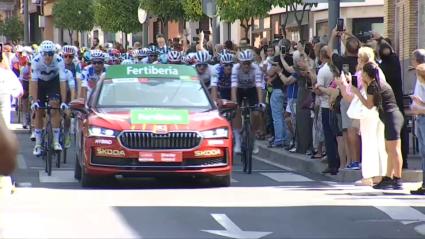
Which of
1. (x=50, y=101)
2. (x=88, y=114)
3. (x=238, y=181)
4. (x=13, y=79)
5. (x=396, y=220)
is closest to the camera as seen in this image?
(x=396, y=220)

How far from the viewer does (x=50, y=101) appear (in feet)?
54.5

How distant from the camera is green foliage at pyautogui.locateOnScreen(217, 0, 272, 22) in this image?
109ft

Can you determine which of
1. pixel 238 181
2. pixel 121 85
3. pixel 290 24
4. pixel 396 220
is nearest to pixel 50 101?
pixel 121 85

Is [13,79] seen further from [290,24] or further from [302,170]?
[290,24]

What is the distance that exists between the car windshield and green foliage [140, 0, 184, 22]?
24936 mm

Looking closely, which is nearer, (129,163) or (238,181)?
(129,163)

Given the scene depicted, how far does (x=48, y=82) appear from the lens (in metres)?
16.9

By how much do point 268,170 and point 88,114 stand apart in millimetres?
3949

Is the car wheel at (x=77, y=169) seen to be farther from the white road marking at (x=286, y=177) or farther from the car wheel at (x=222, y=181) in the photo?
the white road marking at (x=286, y=177)

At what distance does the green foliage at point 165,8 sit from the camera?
39688mm

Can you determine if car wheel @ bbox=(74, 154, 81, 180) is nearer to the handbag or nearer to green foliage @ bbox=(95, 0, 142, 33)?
the handbag

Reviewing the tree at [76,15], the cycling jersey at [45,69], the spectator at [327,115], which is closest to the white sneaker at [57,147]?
the cycling jersey at [45,69]

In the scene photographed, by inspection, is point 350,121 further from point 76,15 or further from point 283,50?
point 76,15

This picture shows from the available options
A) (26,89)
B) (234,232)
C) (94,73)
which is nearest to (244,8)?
(26,89)
